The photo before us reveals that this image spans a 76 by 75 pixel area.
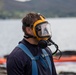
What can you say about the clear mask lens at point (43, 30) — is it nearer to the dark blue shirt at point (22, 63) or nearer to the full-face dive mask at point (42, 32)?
the full-face dive mask at point (42, 32)

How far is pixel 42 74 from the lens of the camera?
6.02 meters

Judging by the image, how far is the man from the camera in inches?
231

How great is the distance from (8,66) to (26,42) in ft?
1.44

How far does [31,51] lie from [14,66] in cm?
34

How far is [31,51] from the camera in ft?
19.7

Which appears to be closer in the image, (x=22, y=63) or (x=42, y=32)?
(x=22, y=63)

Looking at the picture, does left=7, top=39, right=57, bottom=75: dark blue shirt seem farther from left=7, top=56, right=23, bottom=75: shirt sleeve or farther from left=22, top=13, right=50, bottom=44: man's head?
left=22, top=13, right=50, bottom=44: man's head

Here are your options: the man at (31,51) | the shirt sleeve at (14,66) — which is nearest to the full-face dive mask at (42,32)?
the man at (31,51)

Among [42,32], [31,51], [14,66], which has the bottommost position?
[14,66]

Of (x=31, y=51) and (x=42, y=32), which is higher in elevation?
(x=42, y=32)

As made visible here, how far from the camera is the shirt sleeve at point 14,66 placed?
5.85 m

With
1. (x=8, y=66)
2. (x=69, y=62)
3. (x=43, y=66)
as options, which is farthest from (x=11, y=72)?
(x=69, y=62)

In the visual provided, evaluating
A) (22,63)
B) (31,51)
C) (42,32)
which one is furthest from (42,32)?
(22,63)

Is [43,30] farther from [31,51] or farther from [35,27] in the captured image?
[31,51]
